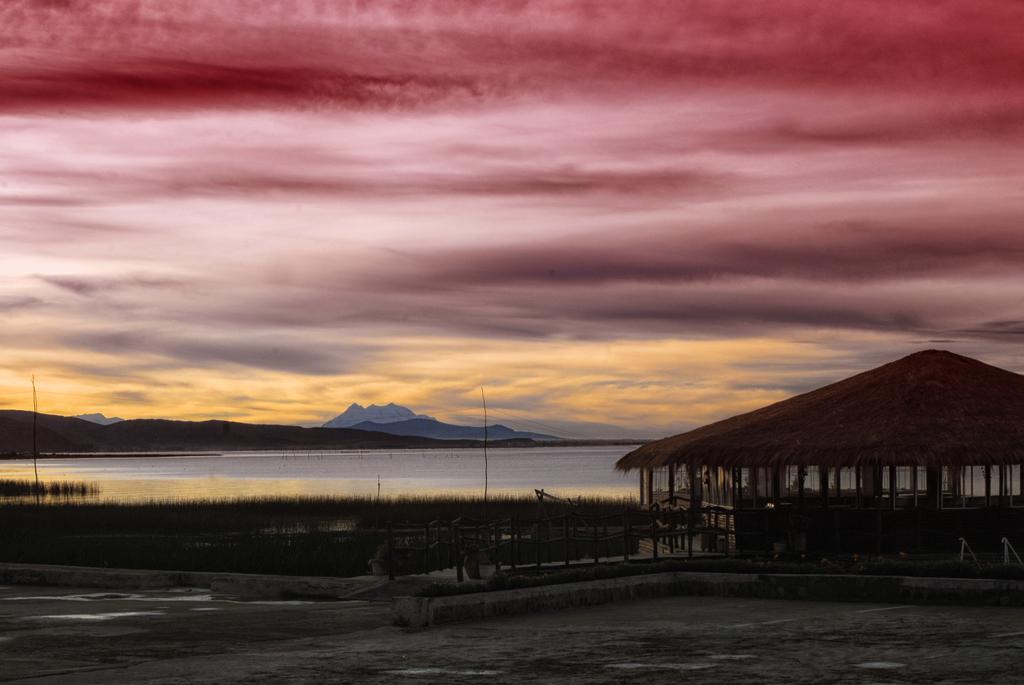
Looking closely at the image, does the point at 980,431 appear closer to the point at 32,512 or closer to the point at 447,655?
the point at 447,655

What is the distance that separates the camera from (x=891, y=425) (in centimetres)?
2814

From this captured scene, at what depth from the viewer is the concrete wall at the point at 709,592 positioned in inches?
665

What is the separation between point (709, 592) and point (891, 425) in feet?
31.1

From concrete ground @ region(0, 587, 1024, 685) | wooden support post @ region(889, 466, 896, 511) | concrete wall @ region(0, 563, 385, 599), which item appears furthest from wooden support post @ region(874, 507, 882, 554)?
concrete wall @ region(0, 563, 385, 599)

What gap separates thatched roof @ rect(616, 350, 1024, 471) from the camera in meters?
27.2

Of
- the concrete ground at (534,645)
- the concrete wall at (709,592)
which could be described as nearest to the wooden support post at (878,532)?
the concrete wall at (709,592)

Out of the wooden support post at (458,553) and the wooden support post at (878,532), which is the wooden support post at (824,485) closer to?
the wooden support post at (878,532)

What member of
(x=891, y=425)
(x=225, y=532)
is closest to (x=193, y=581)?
(x=891, y=425)

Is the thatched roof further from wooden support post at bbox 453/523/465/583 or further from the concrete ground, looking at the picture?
the concrete ground

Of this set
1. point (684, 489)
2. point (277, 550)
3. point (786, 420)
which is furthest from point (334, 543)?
point (786, 420)

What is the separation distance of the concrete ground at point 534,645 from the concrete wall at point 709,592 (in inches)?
11.1

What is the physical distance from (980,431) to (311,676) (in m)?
18.9

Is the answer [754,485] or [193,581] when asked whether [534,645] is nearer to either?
[193,581]

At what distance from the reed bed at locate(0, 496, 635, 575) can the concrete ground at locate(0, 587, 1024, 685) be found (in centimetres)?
1226
